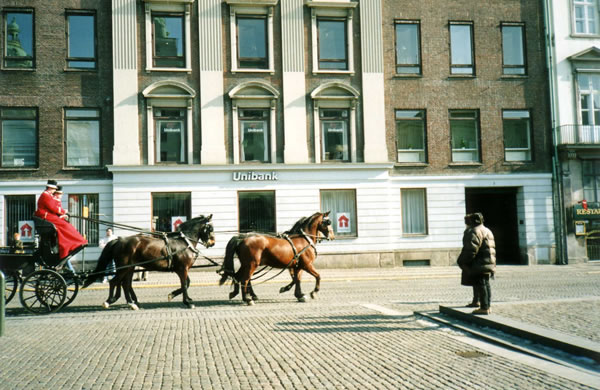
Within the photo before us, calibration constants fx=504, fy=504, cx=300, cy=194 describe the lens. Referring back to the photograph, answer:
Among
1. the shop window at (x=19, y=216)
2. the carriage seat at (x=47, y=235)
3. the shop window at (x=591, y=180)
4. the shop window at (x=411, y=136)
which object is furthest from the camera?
the shop window at (x=591, y=180)

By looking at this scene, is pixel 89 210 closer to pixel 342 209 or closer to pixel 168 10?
pixel 168 10

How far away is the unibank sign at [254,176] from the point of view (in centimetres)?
2347

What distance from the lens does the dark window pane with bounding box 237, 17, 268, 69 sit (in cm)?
2430

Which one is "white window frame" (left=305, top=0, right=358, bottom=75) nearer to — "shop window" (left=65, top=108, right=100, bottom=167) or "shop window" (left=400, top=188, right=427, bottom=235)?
"shop window" (left=400, top=188, right=427, bottom=235)

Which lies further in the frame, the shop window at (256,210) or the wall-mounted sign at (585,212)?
the wall-mounted sign at (585,212)

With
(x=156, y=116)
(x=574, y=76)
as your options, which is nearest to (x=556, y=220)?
(x=574, y=76)

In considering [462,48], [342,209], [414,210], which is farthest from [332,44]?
[414,210]

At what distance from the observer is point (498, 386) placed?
595 centimetres

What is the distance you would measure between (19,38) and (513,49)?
80.5 feet

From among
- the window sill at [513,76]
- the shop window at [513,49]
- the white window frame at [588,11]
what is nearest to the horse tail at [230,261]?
the window sill at [513,76]

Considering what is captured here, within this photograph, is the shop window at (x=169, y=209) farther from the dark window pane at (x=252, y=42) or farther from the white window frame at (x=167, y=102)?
the dark window pane at (x=252, y=42)

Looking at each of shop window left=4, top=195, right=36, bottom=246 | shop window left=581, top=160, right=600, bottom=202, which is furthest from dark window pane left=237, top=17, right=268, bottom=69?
shop window left=581, top=160, right=600, bottom=202

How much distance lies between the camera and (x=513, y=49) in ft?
88.2

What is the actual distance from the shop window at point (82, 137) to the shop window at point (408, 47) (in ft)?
49.2
